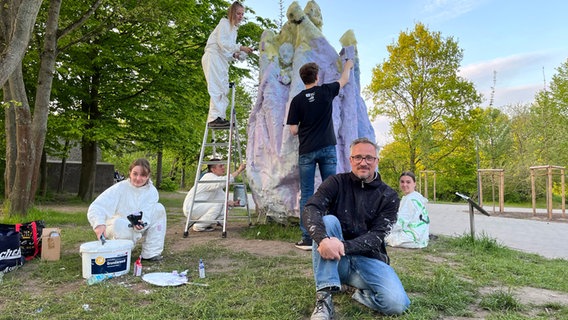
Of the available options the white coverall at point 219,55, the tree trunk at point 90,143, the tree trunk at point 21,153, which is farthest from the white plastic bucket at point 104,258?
the tree trunk at point 90,143

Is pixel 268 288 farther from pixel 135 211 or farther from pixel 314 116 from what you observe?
pixel 314 116

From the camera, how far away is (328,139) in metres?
4.57

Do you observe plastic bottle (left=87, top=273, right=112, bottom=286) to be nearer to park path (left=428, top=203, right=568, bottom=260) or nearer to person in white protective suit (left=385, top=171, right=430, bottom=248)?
person in white protective suit (left=385, top=171, right=430, bottom=248)

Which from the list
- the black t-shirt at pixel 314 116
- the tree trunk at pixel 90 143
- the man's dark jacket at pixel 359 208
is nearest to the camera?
the man's dark jacket at pixel 359 208

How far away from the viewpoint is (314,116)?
4551 millimetres

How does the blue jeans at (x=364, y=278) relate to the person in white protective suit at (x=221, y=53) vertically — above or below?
below

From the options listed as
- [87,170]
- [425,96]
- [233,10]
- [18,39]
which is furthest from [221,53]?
[425,96]

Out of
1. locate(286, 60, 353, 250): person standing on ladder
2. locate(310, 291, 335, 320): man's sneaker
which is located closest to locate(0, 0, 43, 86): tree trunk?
locate(286, 60, 353, 250): person standing on ladder

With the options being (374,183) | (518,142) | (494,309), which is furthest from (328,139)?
(518,142)

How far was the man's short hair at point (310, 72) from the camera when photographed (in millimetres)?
4527

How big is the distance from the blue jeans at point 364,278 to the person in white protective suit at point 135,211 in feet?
7.46

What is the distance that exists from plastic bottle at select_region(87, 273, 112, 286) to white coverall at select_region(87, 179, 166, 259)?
0.58 metres

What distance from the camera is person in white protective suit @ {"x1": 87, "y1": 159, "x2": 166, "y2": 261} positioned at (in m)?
3.93

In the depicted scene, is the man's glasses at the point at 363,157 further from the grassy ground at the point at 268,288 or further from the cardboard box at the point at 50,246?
the cardboard box at the point at 50,246
